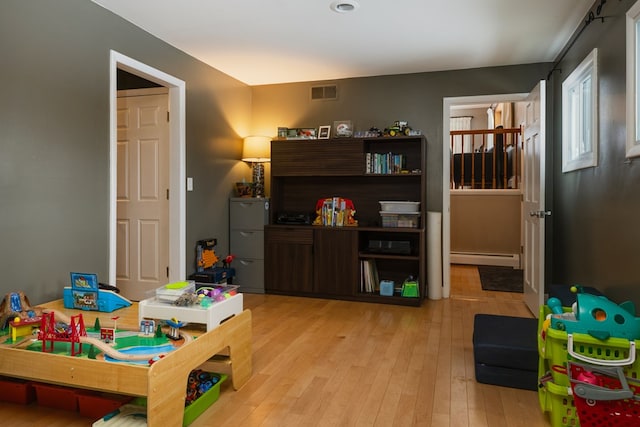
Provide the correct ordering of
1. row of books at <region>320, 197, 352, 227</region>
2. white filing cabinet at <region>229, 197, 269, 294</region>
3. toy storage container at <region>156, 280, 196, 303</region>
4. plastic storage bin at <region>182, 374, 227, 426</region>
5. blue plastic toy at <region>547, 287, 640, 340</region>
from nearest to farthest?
blue plastic toy at <region>547, 287, 640, 340</region> < plastic storage bin at <region>182, 374, 227, 426</region> < toy storage container at <region>156, 280, 196, 303</region> < row of books at <region>320, 197, 352, 227</region> < white filing cabinet at <region>229, 197, 269, 294</region>

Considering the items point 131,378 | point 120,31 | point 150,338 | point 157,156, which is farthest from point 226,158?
point 131,378

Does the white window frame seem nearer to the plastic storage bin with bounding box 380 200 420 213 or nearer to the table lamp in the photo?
the plastic storage bin with bounding box 380 200 420 213

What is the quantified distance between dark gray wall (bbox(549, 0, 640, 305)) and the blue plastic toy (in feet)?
1.72

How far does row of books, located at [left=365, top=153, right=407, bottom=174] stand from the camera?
14.5ft

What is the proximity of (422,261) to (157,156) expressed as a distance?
2748 mm

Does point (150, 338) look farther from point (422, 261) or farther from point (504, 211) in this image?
point (504, 211)

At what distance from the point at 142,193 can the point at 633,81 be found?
3.91 m

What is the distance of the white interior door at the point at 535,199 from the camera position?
139 inches

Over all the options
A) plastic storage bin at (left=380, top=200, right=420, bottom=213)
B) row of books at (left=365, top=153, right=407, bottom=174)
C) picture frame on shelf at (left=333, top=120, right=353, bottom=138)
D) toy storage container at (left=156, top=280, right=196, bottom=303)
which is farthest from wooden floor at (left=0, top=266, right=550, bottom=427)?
picture frame on shelf at (left=333, top=120, right=353, bottom=138)

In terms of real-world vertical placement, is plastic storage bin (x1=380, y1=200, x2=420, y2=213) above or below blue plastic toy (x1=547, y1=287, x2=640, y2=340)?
above

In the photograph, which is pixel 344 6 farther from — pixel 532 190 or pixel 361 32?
pixel 532 190

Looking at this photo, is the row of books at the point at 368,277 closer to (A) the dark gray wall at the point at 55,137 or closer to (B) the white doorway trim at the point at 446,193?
(B) the white doorway trim at the point at 446,193

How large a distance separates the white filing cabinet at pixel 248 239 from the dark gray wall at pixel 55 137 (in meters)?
1.71

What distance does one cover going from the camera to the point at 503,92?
4.39m
